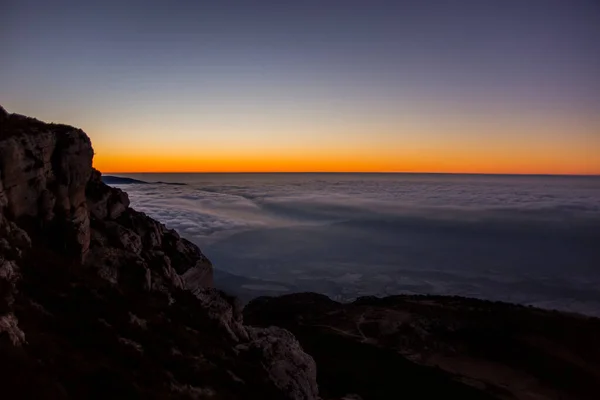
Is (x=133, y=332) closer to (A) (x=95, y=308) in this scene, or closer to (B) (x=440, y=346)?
(A) (x=95, y=308)

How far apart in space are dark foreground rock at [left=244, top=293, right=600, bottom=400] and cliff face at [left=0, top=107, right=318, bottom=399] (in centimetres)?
1029

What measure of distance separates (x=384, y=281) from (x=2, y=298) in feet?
231

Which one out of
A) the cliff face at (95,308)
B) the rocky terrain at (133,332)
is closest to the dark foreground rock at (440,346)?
the rocky terrain at (133,332)

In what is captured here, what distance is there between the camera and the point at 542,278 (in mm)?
80062

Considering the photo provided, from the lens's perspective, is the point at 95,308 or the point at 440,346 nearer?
the point at 95,308

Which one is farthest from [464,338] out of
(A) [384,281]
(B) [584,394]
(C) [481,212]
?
(C) [481,212]

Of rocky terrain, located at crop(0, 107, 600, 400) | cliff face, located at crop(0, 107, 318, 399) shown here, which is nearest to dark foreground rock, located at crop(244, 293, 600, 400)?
rocky terrain, located at crop(0, 107, 600, 400)

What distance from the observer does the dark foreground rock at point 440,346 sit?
3447 cm

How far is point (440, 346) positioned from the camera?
43.4 meters

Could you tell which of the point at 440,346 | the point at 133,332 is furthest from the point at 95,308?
the point at 440,346

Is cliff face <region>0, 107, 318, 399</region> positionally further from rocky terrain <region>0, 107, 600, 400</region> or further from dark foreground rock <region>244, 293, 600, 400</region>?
dark foreground rock <region>244, 293, 600, 400</region>

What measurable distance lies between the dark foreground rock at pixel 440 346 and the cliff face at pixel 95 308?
1029 cm

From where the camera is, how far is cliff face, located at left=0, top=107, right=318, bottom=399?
1253 cm

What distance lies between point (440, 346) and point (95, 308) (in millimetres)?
36599
